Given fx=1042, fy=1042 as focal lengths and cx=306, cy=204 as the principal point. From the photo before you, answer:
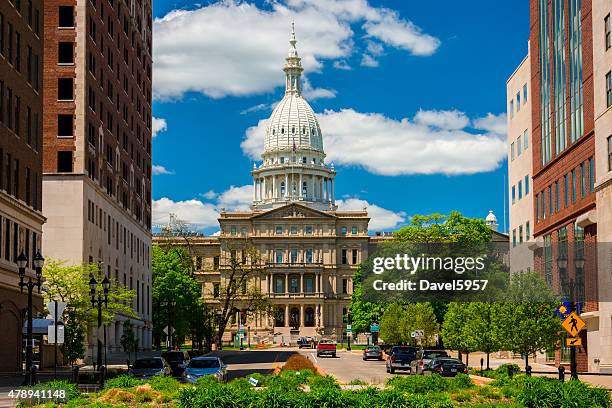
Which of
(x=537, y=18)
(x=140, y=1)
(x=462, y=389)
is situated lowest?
(x=462, y=389)

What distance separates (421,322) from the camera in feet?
307

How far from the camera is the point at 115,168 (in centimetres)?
9175

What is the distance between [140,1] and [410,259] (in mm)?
39398

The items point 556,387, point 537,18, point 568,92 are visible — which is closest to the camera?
point 556,387

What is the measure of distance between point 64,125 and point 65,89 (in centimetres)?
271

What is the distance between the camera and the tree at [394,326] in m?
96.9

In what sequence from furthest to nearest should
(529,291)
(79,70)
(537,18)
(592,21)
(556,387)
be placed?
(79,70), (537,18), (592,21), (529,291), (556,387)

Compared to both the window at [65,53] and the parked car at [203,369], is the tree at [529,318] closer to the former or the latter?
the parked car at [203,369]

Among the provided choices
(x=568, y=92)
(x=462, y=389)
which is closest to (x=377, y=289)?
(x=568, y=92)

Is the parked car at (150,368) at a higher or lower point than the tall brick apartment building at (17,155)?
lower

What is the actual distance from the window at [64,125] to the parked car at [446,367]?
3635cm

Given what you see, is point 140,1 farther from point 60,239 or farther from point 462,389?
point 462,389

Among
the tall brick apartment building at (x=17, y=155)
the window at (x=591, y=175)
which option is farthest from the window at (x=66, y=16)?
the window at (x=591, y=175)

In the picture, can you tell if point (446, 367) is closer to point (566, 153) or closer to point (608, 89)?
point (608, 89)
